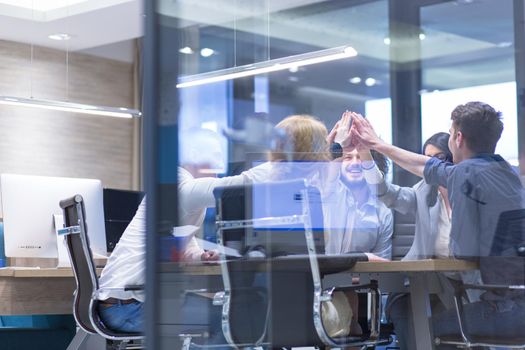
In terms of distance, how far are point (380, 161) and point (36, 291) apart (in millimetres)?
1637

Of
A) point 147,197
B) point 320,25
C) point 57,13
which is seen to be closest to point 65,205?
point 147,197

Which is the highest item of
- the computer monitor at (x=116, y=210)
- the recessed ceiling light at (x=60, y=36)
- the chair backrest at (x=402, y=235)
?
the recessed ceiling light at (x=60, y=36)

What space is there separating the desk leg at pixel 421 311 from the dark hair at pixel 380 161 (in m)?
0.48

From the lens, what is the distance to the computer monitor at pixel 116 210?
5.09 m

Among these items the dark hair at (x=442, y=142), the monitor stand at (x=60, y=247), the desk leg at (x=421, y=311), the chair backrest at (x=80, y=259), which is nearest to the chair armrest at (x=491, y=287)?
the desk leg at (x=421, y=311)

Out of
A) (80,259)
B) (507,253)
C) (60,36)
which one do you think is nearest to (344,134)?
(507,253)

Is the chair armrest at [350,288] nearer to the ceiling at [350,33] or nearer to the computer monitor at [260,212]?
the computer monitor at [260,212]

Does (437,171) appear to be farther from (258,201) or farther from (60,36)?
(60,36)

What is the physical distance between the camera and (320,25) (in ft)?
25.3

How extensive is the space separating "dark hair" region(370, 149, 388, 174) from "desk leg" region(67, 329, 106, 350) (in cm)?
161

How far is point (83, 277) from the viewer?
13.3 feet

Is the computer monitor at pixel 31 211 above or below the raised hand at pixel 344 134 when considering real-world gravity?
below

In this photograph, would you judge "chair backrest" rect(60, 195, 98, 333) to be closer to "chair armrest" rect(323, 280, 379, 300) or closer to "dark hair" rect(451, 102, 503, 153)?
"chair armrest" rect(323, 280, 379, 300)

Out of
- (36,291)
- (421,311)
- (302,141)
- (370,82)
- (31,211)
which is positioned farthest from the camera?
(370,82)
